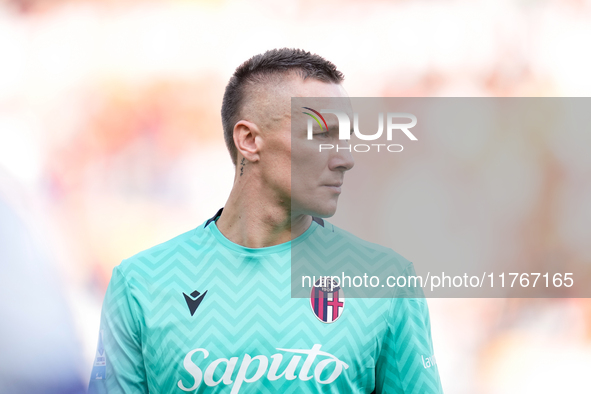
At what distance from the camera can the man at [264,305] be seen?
A: 8.05 feet

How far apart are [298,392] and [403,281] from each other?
76cm

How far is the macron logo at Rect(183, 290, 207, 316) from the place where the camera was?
102 inches

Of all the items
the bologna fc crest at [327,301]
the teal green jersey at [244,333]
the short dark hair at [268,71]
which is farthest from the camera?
the short dark hair at [268,71]

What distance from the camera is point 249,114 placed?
8.68 feet

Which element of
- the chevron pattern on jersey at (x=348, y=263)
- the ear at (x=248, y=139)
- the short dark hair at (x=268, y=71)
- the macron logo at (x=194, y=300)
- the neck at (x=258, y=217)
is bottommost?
the macron logo at (x=194, y=300)

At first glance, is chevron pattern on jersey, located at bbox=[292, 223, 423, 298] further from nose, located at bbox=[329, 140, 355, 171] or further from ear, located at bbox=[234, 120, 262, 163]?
ear, located at bbox=[234, 120, 262, 163]

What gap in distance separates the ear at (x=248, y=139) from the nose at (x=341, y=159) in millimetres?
391

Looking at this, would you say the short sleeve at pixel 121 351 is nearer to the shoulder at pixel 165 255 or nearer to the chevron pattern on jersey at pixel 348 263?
the shoulder at pixel 165 255

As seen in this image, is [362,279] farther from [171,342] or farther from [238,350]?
[171,342]

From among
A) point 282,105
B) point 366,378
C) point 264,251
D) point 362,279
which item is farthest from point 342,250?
point 282,105

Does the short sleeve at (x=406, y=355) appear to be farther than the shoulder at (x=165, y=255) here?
No

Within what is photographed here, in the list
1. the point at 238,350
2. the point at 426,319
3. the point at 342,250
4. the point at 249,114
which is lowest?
the point at 238,350

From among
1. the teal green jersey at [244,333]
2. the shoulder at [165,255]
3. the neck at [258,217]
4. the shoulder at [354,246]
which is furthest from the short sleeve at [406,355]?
the shoulder at [165,255]

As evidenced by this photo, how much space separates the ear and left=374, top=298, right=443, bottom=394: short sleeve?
1034 mm
